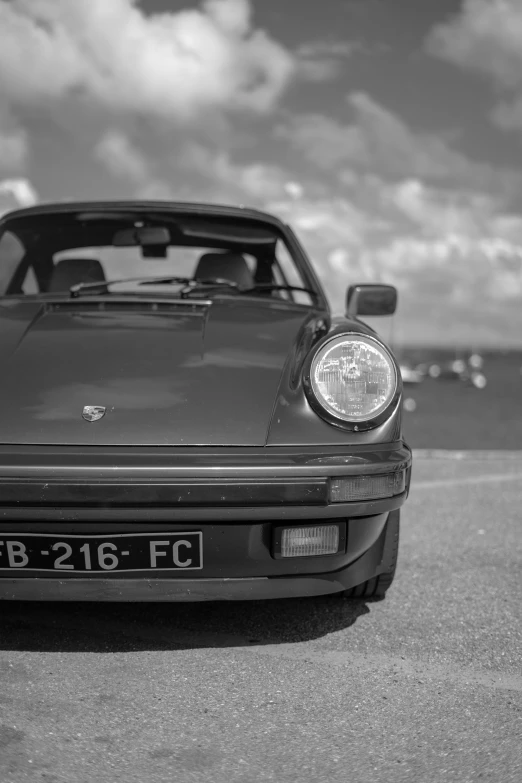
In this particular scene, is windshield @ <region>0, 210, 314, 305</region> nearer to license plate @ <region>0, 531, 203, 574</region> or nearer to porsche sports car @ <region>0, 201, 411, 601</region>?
porsche sports car @ <region>0, 201, 411, 601</region>

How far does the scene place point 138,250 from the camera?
3.52 m

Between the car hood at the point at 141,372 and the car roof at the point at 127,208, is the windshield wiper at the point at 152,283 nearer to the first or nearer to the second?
the car hood at the point at 141,372

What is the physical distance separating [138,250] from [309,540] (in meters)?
1.81

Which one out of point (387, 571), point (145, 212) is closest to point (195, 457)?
point (387, 571)

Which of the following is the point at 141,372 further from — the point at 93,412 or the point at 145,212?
the point at 145,212

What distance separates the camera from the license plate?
2082mm

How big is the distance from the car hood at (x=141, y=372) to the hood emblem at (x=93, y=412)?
0.01 meters

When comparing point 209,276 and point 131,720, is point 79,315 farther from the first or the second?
point 131,720

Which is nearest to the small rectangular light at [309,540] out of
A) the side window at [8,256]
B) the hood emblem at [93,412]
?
the hood emblem at [93,412]

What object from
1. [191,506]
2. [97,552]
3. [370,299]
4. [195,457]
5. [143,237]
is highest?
[143,237]

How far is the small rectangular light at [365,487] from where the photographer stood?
2143mm

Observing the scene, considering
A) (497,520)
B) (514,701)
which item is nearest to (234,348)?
(514,701)

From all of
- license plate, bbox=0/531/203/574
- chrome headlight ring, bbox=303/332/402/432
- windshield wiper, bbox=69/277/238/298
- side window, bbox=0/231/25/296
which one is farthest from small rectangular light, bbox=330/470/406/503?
side window, bbox=0/231/25/296

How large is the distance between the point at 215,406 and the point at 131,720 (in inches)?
32.7
